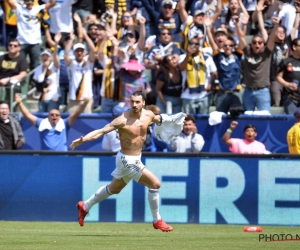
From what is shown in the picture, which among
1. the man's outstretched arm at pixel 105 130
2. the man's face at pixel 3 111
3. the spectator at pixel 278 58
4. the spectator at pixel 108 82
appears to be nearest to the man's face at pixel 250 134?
the spectator at pixel 278 58

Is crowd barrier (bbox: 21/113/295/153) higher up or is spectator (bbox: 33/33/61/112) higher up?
spectator (bbox: 33/33/61/112)

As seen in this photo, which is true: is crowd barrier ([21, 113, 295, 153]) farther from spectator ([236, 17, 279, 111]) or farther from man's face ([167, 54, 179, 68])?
man's face ([167, 54, 179, 68])

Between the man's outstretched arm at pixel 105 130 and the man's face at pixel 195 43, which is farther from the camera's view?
the man's face at pixel 195 43

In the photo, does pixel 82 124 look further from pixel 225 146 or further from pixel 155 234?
pixel 155 234

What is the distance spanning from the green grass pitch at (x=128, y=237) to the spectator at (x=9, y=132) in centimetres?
202

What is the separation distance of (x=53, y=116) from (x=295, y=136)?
474 centimetres

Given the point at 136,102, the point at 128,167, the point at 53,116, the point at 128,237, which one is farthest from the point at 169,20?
the point at 128,237

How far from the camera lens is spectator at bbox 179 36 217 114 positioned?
1722 cm

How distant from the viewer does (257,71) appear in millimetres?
17141

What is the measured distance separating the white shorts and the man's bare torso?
0.11 meters

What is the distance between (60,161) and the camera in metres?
15.5


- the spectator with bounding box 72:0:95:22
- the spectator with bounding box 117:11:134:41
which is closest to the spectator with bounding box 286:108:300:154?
the spectator with bounding box 117:11:134:41

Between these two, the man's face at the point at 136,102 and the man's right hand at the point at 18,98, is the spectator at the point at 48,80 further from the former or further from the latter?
the man's face at the point at 136,102

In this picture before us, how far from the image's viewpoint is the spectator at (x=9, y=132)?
653 inches
